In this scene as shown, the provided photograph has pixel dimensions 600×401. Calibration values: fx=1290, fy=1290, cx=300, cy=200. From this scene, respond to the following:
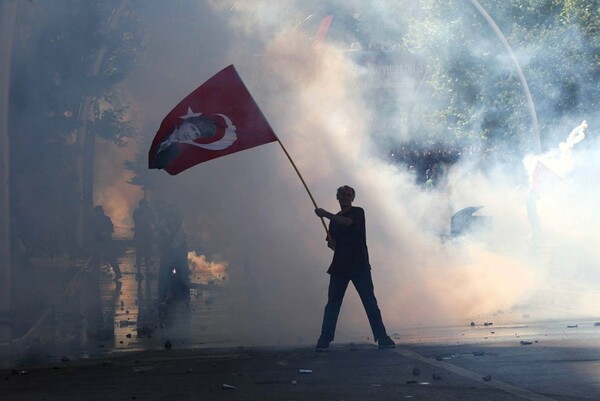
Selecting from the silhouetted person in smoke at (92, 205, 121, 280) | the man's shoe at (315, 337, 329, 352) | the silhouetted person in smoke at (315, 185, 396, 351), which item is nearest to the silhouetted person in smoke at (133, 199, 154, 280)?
the silhouetted person in smoke at (92, 205, 121, 280)

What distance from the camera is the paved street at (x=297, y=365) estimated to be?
882 cm

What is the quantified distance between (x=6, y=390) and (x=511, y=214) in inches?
821

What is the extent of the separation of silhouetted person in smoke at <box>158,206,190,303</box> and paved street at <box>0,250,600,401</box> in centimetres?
195

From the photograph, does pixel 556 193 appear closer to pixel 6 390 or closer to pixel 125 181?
pixel 125 181

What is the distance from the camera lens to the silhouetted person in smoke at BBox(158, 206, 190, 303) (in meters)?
16.6

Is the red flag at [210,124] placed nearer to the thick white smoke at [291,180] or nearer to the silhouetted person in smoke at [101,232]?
the thick white smoke at [291,180]

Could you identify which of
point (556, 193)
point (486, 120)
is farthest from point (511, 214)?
point (556, 193)

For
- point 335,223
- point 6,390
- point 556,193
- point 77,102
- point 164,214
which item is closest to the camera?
point 6,390

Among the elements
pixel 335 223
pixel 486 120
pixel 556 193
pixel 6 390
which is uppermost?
pixel 486 120

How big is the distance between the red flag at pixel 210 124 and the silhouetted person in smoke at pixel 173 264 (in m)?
5.17

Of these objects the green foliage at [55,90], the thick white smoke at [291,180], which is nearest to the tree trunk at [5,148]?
the green foliage at [55,90]

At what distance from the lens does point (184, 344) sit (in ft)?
40.9

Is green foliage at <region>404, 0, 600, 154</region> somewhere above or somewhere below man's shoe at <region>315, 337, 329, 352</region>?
above

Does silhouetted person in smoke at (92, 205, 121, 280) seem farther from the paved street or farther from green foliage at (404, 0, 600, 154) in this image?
green foliage at (404, 0, 600, 154)
